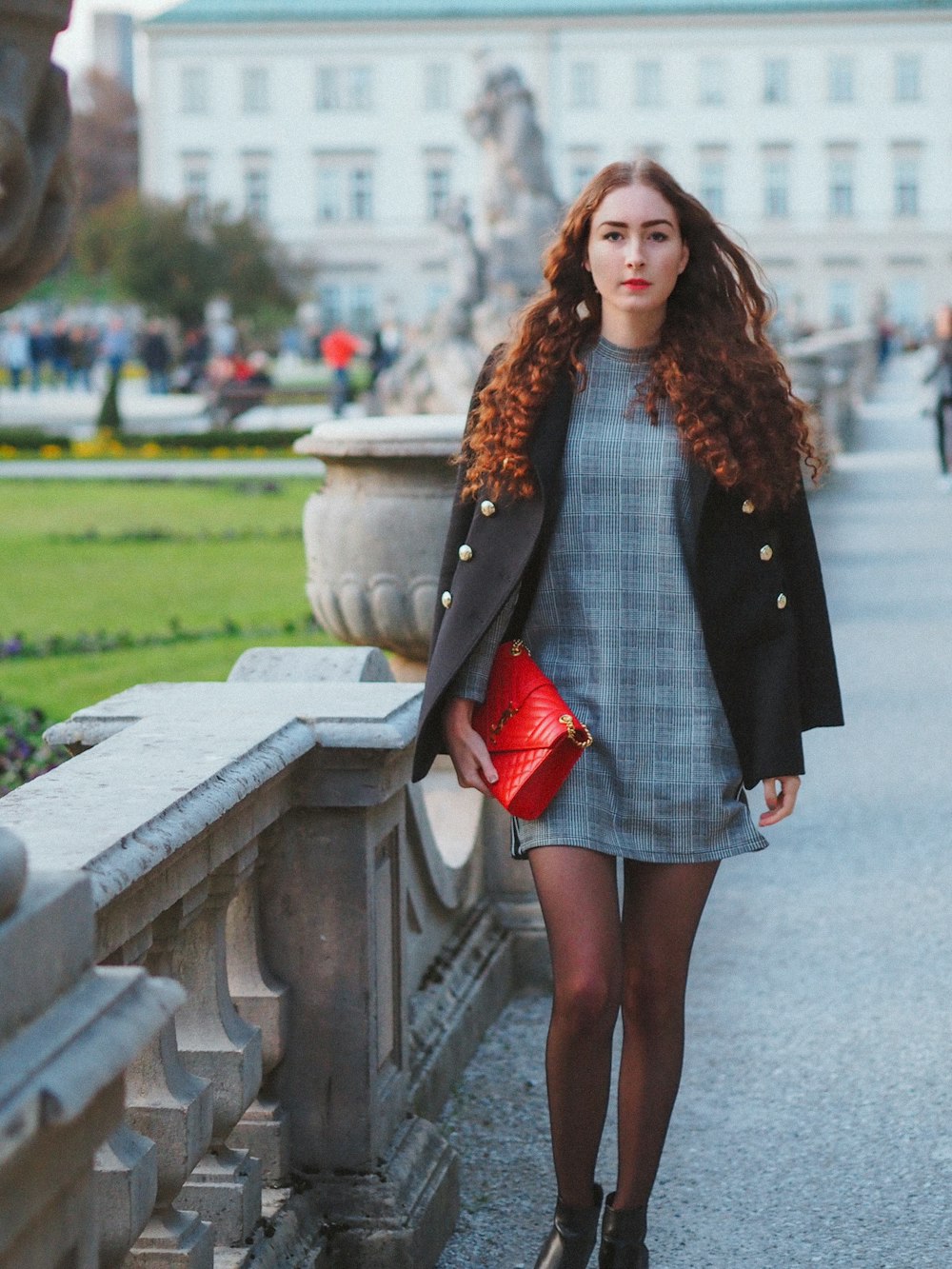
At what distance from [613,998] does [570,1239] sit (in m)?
0.38

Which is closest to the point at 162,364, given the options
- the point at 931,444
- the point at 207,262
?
the point at 207,262

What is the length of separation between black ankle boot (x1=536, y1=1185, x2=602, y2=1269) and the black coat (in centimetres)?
66

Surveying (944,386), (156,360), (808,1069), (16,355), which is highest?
(16,355)

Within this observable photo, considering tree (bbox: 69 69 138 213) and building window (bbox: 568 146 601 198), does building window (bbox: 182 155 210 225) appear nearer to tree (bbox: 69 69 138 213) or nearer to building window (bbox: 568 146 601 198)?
tree (bbox: 69 69 138 213)

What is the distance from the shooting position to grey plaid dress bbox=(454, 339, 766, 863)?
2822 mm

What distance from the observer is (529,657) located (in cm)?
286

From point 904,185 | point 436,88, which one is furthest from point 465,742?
point 436,88

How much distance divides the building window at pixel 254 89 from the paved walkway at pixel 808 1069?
67797 millimetres

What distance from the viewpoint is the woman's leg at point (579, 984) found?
2736 mm

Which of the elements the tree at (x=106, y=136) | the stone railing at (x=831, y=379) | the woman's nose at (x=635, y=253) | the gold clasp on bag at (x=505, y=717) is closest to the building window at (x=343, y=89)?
the tree at (x=106, y=136)

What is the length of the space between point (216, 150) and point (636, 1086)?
235ft

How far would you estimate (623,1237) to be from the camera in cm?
287

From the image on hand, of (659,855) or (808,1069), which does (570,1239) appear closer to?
(659,855)

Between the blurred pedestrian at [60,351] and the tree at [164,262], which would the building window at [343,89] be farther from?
the blurred pedestrian at [60,351]
